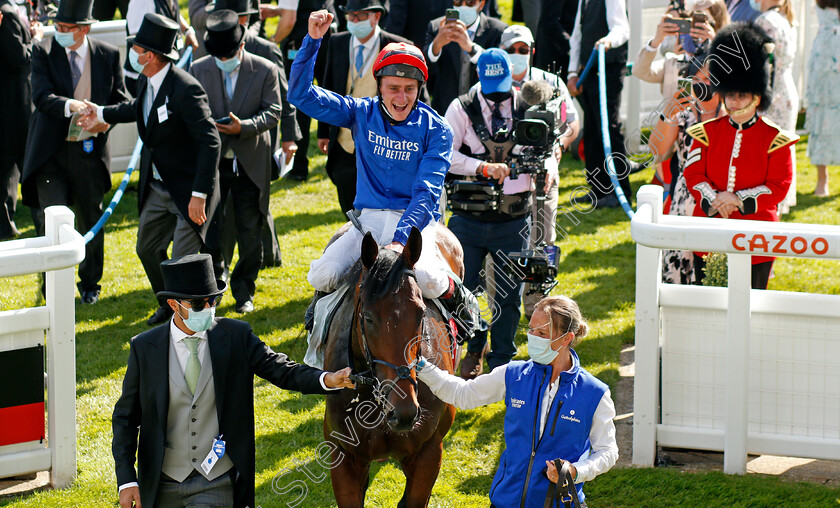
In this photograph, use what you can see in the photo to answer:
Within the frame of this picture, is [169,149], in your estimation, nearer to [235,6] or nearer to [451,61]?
[235,6]

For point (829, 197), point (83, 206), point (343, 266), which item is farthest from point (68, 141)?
point (829, 197)

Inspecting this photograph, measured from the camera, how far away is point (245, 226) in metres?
9.50

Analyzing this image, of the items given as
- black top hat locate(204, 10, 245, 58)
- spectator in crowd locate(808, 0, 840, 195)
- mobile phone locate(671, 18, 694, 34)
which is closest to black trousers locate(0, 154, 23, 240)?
black top hat locate(204, 10, 245, 58)

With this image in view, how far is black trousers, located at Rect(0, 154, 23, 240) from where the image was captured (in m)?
11.0

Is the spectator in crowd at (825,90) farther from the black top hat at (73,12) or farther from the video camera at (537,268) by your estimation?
the black top hat at (73,12)

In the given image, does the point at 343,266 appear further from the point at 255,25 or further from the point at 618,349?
the point at 255,25

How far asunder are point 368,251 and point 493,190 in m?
2.60

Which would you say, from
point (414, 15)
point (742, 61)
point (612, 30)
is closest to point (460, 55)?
point (414, 15)

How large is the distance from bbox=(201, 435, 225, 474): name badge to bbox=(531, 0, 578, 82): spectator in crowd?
8.35 meters

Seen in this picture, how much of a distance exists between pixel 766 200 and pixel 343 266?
9.40 feet

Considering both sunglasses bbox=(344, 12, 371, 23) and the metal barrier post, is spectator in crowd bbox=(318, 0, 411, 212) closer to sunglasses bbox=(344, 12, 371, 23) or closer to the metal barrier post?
sunglasses bbox=(344, 12, 371, 23)

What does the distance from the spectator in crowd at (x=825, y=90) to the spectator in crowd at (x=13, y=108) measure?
26.1 ft

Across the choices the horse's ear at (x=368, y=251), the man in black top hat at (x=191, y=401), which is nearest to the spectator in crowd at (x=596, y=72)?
the horse's ear at (x=368, y=251)

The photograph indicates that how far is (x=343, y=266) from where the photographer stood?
20.1 feet
